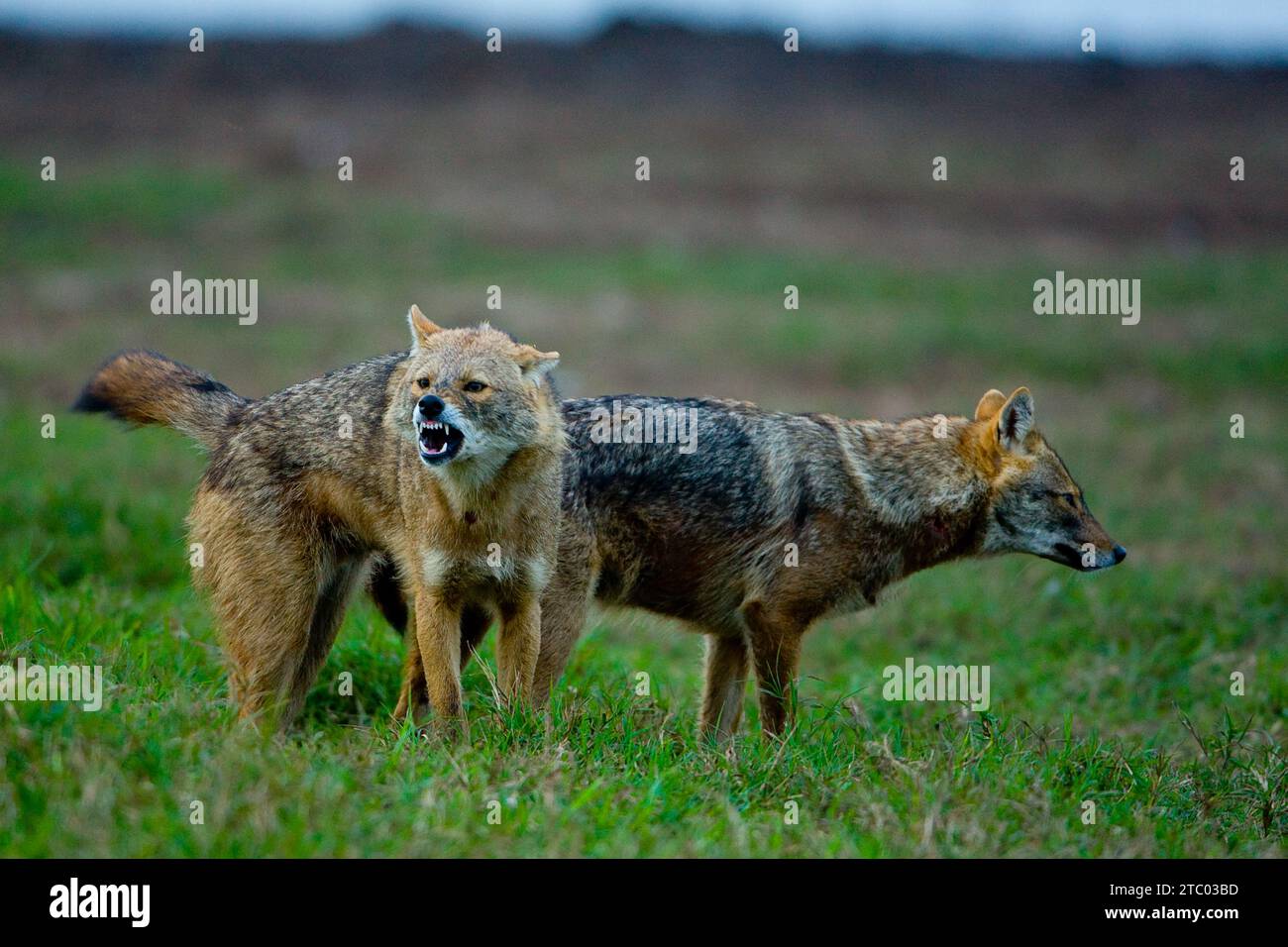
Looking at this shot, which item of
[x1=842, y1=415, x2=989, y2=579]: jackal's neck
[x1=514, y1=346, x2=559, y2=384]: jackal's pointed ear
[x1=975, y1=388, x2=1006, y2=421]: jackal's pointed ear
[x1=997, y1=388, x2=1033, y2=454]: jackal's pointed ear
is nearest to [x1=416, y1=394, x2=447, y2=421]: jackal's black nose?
[x1=514, y1=346, x2=559, y2=384]: jackal's pointed ear

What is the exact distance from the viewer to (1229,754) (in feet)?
21.7

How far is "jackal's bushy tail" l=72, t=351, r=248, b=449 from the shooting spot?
6.92m

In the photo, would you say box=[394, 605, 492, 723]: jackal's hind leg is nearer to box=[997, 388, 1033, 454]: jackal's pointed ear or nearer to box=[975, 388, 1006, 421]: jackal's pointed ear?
box=[997, 388, 1033, 454]: jackal's pointed ear

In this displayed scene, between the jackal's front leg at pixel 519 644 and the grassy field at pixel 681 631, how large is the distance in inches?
8.6

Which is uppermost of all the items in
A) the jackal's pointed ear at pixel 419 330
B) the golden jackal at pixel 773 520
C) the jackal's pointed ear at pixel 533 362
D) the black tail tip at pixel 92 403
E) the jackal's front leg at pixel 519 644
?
the jackal's pointed ear at pixel 419 330

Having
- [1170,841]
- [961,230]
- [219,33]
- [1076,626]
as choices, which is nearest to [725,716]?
[1170,841]

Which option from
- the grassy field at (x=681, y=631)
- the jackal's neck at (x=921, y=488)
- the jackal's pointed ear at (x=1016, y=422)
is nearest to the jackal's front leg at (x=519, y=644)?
the grassy field at (x=681, y=631)

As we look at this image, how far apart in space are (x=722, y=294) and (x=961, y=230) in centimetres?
683

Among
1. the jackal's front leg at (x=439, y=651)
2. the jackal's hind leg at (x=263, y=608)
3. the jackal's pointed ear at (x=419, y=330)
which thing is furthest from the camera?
the jackal's pointed ear at (x=419, y=330)

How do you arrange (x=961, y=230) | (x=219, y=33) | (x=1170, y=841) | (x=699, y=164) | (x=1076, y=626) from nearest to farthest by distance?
(x=1170, y=841) → (x=1076, y=626) → (x=961, y=230) → (x=699, y=164) → (x=219, y=33)

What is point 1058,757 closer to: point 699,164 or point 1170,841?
point 1170,841

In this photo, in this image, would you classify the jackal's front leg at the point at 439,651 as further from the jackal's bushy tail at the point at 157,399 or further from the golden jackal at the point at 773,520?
the jackal's bushy tail at the point at 157,399

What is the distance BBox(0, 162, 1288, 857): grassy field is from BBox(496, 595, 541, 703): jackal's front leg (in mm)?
219

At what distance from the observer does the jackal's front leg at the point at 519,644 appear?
20.7ft
